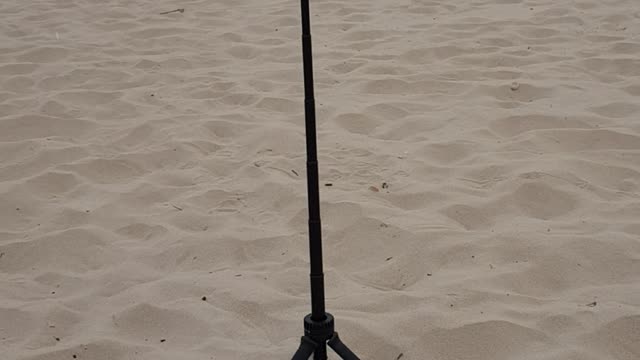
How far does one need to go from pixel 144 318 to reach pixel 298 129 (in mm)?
1302

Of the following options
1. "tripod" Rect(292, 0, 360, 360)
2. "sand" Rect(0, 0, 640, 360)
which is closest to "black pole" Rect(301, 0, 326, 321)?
"tripod" Rect(292, 0, 360, 360)

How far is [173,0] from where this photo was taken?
202 inches

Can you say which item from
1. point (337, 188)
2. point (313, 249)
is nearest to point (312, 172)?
point (313, 249)

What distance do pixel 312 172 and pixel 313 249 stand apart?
162 mm

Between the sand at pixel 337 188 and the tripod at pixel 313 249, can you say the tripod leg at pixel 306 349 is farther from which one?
the sand at pixel 337 188

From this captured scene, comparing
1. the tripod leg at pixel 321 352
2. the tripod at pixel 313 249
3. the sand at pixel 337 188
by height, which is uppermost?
the tripod at pixel 313 249

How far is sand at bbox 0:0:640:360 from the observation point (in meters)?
1.91

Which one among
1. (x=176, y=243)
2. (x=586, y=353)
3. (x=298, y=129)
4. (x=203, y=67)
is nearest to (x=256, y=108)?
(x=298, y=129)

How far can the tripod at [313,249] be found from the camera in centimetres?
142

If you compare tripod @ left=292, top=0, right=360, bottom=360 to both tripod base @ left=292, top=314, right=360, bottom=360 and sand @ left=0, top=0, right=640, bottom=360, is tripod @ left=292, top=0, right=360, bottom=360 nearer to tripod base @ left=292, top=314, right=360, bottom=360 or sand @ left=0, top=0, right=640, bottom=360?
tripod base @ left=292, top=314, right=360, bottom=360

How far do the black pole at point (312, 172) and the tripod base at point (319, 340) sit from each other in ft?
0.05

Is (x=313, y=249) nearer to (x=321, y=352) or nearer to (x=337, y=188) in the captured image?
(x=321, y=352)

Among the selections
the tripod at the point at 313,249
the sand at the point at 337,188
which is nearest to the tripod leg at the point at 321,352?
the tripod at the point at 313,249

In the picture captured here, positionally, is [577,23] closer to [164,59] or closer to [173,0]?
[164,59]
